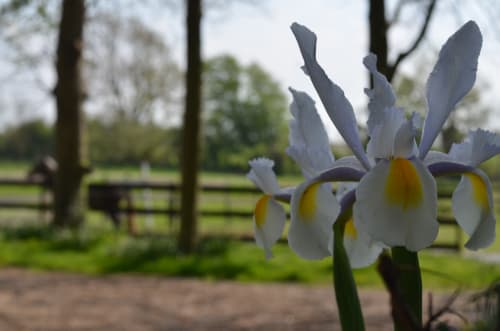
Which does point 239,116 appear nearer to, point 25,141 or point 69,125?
point 69,125

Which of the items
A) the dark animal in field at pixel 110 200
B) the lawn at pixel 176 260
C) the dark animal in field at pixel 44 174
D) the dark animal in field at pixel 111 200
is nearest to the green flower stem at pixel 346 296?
the lawn at pixel 176 260

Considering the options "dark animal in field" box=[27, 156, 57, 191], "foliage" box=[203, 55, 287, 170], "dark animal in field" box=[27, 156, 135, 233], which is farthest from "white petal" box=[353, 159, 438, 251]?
"dark animal in field" box=[27, 156, 57, 191]

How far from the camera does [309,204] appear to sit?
807mm

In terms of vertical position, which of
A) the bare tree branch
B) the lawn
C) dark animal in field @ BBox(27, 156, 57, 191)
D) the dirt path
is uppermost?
the bare tree branch

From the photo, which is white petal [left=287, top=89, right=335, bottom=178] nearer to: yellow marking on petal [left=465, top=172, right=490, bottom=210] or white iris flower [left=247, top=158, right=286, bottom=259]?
white iris flower [left=247, top=158, right=286, bottom=259]

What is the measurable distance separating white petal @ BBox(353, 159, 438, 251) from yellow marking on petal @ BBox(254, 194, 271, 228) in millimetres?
248

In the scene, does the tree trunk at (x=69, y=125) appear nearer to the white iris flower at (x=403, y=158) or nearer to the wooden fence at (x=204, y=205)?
the wooden fence at (x=204, y=205)

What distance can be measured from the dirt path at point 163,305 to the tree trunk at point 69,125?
2.58 metres

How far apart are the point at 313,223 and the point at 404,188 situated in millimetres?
152

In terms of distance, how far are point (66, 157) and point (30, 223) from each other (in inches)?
50.9

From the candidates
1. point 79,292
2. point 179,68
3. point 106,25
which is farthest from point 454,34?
point 179,68

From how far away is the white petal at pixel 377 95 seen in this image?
803 mm

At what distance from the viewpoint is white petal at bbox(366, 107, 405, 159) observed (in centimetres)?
76

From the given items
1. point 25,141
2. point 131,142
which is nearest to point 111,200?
point 131,142
